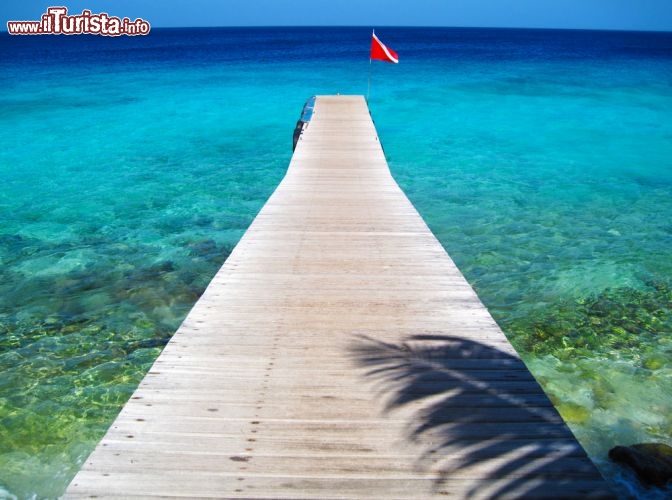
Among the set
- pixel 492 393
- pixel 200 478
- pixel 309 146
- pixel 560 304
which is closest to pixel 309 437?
pixel 200 478

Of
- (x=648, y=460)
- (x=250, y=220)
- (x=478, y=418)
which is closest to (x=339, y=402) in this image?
(x=478, y=418)

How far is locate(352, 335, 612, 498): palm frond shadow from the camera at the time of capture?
3756mm

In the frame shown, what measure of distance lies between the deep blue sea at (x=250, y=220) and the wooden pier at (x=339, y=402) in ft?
7.36

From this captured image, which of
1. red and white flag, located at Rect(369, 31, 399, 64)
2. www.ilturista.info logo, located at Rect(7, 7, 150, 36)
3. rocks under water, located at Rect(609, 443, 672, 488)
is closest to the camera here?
rocks under water, located at Rect(609, 443, 672, 488)

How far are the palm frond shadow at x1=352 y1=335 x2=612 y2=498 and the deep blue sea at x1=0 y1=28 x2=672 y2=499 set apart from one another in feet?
7.22

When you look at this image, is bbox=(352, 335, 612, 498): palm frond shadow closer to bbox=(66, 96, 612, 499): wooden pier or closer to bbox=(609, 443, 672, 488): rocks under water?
bbox=(66, 96, 612, 499): wooden pier

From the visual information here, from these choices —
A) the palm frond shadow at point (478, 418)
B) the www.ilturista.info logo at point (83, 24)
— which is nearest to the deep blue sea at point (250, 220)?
the palm frond shadow at point (478, 418)

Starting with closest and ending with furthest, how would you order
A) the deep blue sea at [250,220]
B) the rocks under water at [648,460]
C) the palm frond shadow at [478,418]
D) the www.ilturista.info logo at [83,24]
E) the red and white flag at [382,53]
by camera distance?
the palm frond shadow at [478,418] → the rocks under water at [648,460] → the deep blue sea at [250,220] → the red and white flag at [382,53] → the www.ilturista.info logo at [83,24]

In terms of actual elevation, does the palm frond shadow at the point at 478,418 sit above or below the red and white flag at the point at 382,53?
below

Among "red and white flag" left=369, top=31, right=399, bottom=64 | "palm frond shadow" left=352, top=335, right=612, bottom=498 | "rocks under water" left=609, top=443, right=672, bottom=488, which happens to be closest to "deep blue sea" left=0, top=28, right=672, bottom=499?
"rocks under water" left=609, top=443, right=672, bottom=488

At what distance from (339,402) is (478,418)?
44.7 inches

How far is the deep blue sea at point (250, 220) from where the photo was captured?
7445mm

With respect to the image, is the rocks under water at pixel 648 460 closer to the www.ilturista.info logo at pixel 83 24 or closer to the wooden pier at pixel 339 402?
the wooden pier at pixel 339 402

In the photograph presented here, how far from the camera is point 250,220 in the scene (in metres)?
14.7
